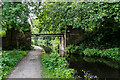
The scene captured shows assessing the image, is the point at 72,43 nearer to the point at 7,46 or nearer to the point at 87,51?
the point at 87,51

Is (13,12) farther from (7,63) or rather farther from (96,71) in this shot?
(96,71)

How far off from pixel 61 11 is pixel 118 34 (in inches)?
256

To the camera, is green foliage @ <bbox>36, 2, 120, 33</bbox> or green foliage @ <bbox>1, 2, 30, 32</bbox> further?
green foliage @ <bbox>36, 2, 120, 33</bbox>

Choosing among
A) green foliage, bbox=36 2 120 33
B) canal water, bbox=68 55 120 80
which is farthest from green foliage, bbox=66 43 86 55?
green foliage, bbox=36 2 120 33

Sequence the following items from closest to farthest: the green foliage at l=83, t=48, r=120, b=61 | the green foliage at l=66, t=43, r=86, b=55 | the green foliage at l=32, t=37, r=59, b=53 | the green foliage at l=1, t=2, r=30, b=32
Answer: the green foliage at l=1, t=2, r=30, b=32
the green foliage at l=83, t=48, r=120, b=61
the green foliage at l=66, t=43, r=86, b=55
the green foliage at l=32, t=37, r=59, b=53

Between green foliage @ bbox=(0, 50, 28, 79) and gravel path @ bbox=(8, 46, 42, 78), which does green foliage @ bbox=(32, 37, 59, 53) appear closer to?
green foliage @ bbox=(0, 50, 28, 79)

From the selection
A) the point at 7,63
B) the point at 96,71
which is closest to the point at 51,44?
the point at 96,71

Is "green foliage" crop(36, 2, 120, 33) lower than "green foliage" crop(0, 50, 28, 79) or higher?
higher

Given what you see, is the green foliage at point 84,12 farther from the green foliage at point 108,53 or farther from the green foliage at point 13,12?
the green foliage at point 108,53

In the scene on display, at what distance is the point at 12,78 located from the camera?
276cm

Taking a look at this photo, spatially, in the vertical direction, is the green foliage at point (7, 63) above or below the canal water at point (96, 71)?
above

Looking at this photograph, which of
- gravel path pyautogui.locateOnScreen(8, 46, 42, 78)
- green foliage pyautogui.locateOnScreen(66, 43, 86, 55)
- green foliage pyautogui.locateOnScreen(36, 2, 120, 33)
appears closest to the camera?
gravel path pyautogui.locateOnScreen(8, 46, 42, 78)

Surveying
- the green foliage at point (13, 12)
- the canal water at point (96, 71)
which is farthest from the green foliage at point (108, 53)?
the green foliage at point (13, 12)

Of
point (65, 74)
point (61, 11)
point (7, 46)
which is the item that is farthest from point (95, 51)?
point (7, 46)
